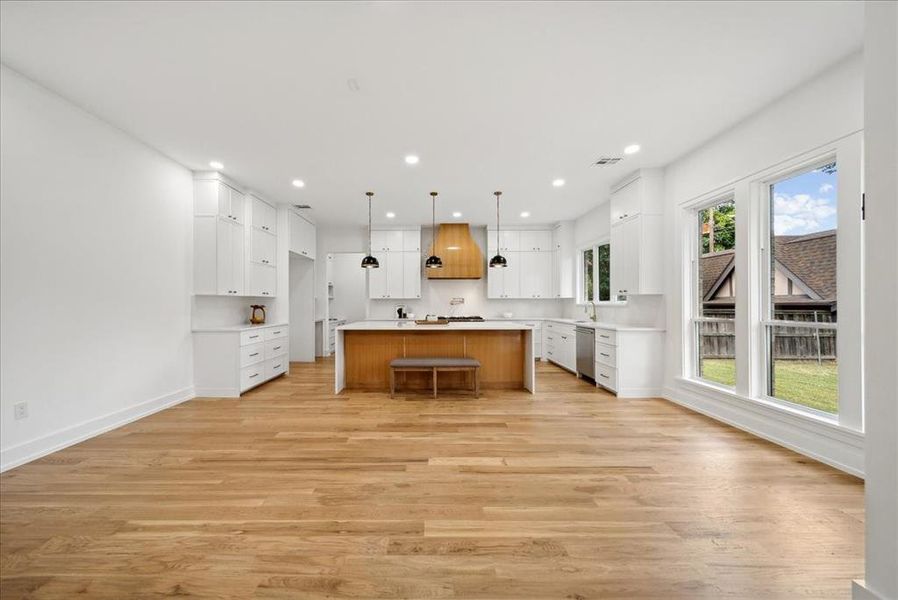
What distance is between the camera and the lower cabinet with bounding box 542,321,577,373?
252 inches

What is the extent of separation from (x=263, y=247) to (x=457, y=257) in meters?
3.58

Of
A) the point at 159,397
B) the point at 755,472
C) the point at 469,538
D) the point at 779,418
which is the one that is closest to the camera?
the point at 469,538

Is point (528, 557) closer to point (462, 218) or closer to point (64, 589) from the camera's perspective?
point (64, 589)

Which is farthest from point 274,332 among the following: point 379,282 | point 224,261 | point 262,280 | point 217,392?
point 379,282

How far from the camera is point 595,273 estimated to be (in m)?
6.96

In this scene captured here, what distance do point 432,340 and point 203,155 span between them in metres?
3.65

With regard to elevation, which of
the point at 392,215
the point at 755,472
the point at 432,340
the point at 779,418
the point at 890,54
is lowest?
the point at 755,472

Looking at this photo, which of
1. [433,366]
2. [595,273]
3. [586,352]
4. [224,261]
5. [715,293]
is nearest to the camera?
[715,293]

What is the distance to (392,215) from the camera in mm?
7074

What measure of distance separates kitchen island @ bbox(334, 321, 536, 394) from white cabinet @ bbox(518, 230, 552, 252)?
3.19 m

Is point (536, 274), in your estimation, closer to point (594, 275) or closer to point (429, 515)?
point (594, 275)

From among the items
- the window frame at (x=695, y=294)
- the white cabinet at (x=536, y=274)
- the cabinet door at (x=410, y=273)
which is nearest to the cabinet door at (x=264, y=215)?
the cabinet door at (x=410, y=273)

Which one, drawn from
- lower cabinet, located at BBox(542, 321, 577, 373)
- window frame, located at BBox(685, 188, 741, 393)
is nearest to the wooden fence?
window frame, located at BBox(685, 188, 741, 393)

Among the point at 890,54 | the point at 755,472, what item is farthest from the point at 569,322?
the point at 890,54
